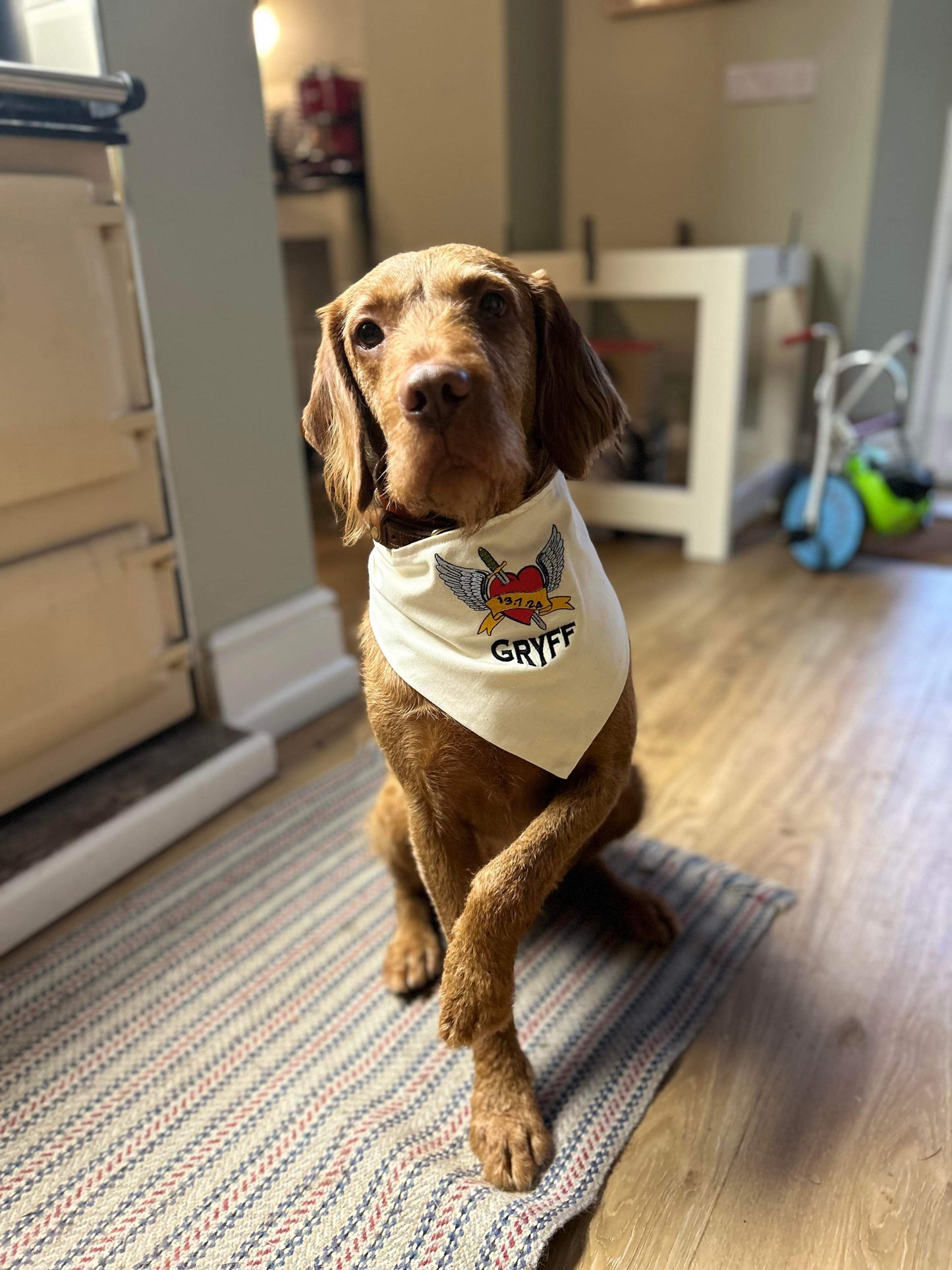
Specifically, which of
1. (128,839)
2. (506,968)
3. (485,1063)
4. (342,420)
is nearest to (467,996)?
(506,968)

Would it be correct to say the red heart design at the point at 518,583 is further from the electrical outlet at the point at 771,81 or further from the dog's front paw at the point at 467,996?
the electrical outlet at the point at 771,81

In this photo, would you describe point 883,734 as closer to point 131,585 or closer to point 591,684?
point 591,684

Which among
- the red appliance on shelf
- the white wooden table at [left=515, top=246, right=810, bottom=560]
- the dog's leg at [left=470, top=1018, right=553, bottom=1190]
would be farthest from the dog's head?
the red appliance on shelf

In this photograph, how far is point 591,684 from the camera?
0.96 meters

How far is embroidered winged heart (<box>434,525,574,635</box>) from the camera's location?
93 cm

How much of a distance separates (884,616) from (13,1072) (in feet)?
7.28

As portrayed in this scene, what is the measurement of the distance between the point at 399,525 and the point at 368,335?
0.20 m

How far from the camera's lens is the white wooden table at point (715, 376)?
8.86 feet

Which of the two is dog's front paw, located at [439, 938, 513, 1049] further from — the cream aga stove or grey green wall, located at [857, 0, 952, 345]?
grey green wall, located at [857, 0, 952, 345]

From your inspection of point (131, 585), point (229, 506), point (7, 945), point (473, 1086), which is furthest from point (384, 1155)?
point (229, 506)

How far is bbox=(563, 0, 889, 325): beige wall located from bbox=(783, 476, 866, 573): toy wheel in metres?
0.93

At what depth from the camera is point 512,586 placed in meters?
0.94

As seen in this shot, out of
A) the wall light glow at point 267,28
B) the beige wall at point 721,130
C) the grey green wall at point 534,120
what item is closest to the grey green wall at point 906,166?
the beige wall at point 721,130

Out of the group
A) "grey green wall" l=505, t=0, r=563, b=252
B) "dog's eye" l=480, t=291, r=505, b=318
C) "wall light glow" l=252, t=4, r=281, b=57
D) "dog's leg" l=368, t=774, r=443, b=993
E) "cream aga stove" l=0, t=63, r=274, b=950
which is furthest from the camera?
"wall light glow" l=252, t=4, r=281, b=57
